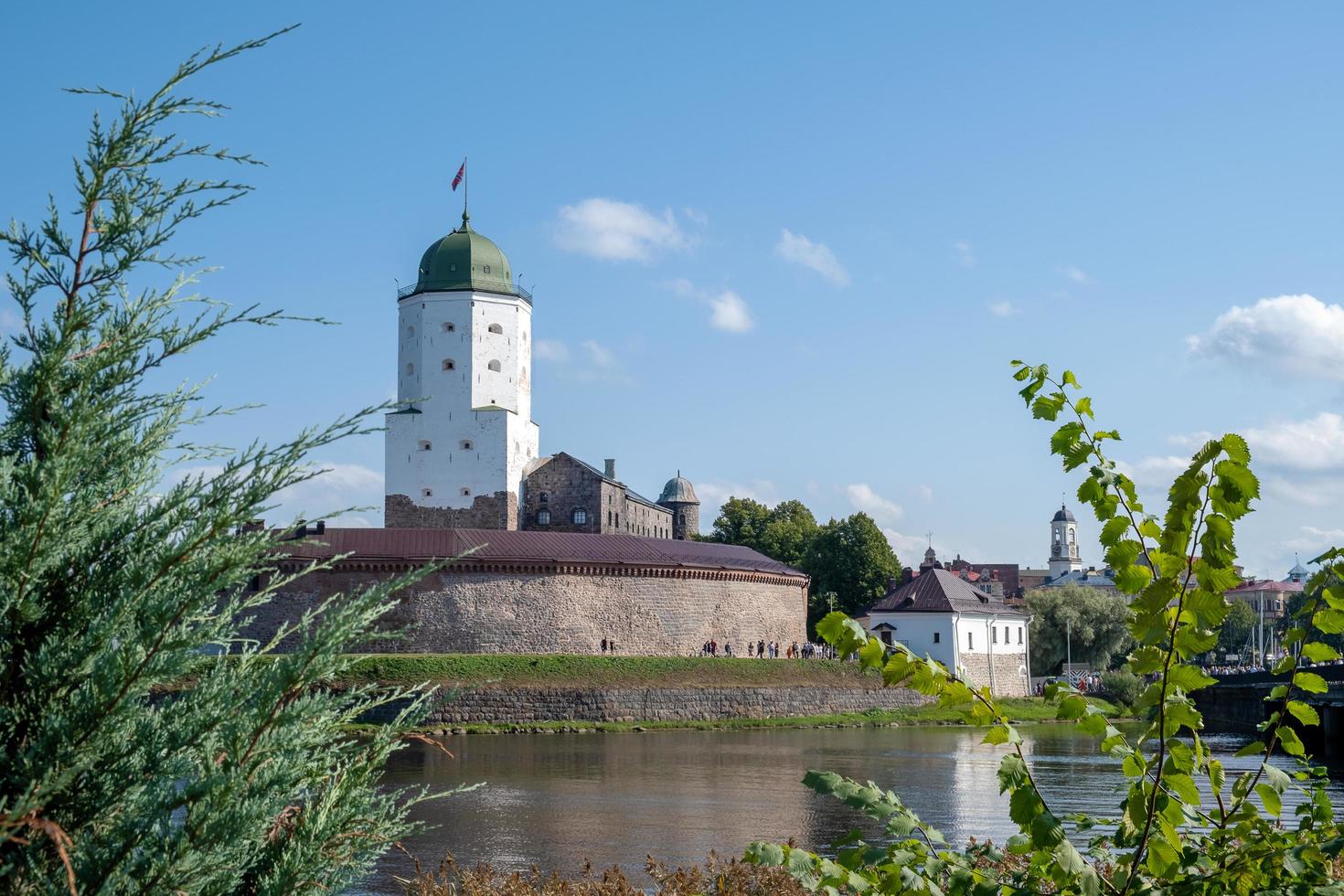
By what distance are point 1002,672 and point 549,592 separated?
71.3 ft

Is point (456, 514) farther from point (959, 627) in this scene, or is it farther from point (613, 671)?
point (959, 627)

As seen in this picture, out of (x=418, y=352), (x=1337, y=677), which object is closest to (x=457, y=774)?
(x=1337, y=677)

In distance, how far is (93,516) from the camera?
360cm

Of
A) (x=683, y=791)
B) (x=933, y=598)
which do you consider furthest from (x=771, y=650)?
(x=683, y=791)

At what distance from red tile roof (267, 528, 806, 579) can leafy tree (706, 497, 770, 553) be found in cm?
2114

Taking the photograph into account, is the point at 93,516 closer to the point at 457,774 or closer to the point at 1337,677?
the point at 457,774

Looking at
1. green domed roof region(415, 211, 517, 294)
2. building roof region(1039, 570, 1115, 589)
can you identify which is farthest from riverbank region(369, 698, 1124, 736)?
building roof region(1039, 570, 1115, 589)

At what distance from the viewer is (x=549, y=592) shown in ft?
146

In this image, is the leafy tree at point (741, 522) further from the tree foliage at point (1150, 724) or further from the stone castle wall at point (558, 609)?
the tree foliage at point (1150, 724)

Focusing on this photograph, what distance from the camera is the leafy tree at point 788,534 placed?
6994 cm

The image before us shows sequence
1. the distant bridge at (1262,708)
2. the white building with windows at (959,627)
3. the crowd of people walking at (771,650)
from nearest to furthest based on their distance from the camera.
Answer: the distant bridge at (1262,708), the crowd of people walking at (771,650), the white building with windows at (959,627)

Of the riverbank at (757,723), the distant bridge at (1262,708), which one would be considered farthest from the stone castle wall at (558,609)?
the distant bridge at (1262,708)

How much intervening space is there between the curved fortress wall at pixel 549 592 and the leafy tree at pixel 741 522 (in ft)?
70.2

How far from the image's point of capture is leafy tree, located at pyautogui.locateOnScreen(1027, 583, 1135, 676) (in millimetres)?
57531
